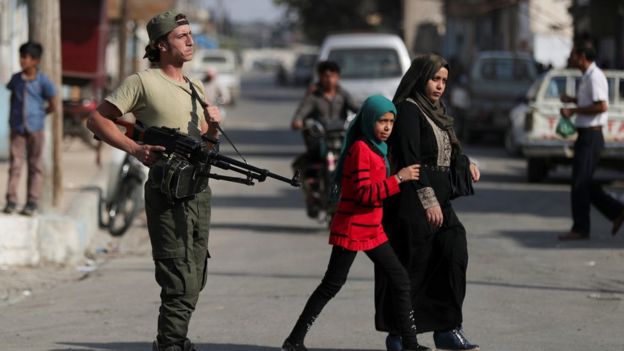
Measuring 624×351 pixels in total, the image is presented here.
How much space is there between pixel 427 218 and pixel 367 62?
16.1 m

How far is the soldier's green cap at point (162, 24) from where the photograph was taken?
6547mm

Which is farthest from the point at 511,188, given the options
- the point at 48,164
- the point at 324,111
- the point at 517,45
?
the point at 517,45

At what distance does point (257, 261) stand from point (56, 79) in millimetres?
3266

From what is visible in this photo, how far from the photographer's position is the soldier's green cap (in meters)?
6.55

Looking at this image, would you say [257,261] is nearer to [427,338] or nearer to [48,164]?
[48,164]

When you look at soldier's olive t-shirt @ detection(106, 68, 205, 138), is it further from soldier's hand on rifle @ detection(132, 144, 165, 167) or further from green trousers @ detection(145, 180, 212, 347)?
green trousers @ detection(145, 180, 212, 347)

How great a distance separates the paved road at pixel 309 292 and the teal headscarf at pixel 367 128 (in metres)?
1.17

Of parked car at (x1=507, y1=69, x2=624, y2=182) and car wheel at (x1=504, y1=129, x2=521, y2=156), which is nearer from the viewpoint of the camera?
parked car at (x1=507, y1=69, x2=624, y2=182)

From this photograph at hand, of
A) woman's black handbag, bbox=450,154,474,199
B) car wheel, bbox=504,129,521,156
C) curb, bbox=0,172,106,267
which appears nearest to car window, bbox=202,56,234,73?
car wheel, bbox=504,129,521,156

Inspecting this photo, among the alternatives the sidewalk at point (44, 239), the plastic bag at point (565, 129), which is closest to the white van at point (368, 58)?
the plastic bag at point (565, 129)

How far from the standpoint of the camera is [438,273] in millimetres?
7266

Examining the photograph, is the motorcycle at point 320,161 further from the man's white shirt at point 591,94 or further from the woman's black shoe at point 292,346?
the woman's black shoe at point 292,346

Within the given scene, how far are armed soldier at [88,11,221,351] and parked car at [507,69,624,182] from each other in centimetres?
1118

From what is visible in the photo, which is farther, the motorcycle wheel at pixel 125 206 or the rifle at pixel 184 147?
the motorcycle wheel at pixel 125 206
